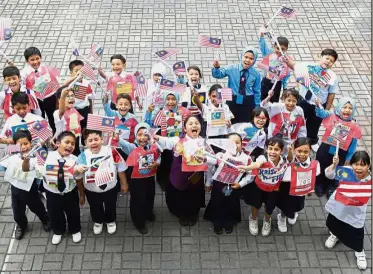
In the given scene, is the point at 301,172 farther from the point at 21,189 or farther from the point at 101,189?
the point at 21,189

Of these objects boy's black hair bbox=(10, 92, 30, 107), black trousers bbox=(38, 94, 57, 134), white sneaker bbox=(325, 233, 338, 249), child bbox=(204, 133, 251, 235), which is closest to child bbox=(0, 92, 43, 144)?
boy's black hair bbox=(10, 92, 30, 107)

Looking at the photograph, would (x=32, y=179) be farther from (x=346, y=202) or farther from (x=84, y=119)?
(x=346, y=202)

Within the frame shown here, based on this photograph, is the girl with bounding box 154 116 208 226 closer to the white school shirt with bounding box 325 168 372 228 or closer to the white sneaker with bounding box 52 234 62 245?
the white sneaker with bounding box 52 234 62 245

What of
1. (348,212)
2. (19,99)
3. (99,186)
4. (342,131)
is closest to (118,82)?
(19,99)

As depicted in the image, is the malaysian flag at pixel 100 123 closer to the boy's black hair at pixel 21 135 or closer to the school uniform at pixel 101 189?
the school uniform at pixel 101 189

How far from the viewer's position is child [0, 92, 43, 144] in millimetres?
5230

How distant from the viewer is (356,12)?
10523 millimetres

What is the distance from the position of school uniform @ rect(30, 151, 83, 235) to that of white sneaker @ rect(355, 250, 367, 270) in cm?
338

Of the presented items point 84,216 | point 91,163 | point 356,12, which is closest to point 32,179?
point 91,163

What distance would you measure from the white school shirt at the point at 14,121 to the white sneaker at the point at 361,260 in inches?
164

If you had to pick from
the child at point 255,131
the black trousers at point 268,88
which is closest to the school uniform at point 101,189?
the child at point 255,131

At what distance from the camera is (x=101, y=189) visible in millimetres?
4918

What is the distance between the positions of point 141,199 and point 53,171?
1.13m

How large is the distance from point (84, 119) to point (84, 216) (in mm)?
1417
